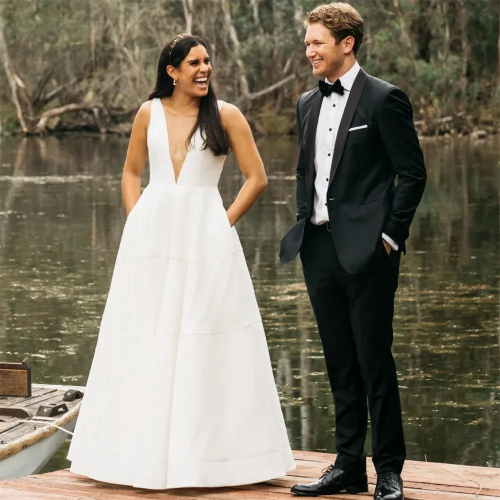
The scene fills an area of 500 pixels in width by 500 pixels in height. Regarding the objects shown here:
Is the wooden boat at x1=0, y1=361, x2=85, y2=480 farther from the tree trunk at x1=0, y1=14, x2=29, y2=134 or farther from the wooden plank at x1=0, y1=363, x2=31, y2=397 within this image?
the tree trunk at x1=0, y1=14, x2=29, y2=134

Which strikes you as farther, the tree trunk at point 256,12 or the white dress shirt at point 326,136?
the tree trunk at point 256,12

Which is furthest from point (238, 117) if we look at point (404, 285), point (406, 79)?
point (406, 79)

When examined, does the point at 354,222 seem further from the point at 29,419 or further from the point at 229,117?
the point at 29,419

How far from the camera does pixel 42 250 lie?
59.6 feet

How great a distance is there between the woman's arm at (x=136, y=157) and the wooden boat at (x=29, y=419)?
1433 millimetres

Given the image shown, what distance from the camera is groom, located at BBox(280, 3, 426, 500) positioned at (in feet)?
14.4

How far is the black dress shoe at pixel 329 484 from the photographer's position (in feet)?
15.1

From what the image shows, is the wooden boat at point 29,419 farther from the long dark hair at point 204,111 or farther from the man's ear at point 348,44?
the man's ear at point 348,44

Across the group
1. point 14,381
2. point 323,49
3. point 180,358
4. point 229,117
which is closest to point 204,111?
point 229,117

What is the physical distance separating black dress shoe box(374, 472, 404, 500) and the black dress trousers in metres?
0.03

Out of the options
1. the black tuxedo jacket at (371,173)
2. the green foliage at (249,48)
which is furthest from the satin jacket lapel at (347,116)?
the green foliage at (249,48)

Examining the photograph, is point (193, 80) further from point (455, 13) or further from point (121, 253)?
point (455, 13)

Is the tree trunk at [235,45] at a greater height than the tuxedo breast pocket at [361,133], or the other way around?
the tree trunk at [235,45]

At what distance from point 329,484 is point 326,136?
49.7 inches
